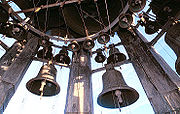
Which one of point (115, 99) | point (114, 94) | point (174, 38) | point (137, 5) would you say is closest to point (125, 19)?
point (137, 5)

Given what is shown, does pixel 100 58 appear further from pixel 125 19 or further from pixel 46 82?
pixel 46 82

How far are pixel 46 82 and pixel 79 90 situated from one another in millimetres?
995

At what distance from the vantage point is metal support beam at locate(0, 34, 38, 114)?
402cm

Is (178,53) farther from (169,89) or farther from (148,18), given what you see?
(148,18)

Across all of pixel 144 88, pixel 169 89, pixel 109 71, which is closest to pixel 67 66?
pixel 109 71

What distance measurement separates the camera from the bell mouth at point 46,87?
446 cm

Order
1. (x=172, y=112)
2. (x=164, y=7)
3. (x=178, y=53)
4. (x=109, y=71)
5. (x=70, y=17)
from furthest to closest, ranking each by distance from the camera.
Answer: (x=70, y=17), (x=164, y=7), (x=109, y=71), (x=178, y=53), (x=172, y=112)

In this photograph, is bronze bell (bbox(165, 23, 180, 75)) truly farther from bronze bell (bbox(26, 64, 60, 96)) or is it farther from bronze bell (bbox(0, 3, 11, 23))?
bronze bell (bbox(0, 3, 11, 23))

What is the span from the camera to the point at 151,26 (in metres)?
5.38

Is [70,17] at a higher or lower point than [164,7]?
higher

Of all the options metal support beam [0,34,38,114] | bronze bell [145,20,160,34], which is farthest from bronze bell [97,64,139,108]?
metal support beam [0,34,38,114]

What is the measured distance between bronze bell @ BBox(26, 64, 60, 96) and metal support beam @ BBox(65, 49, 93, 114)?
1.69ft

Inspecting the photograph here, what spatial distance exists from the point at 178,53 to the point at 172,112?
50.8 inches

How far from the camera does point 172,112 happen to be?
10.8 ft
